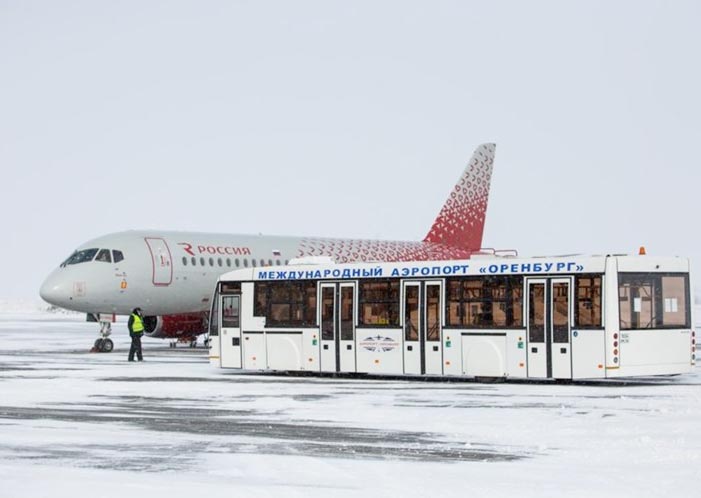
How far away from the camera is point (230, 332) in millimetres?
34094

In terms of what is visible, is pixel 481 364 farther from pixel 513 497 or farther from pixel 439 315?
pixel 513 497

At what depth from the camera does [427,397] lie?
25391 mm

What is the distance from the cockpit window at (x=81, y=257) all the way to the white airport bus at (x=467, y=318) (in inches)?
501

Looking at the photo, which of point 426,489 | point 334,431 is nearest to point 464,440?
point 334,431

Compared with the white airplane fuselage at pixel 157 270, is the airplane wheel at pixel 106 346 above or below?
below

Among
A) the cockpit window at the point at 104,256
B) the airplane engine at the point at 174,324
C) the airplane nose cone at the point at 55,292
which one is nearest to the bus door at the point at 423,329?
the airplane nose cone at the point at 55,292

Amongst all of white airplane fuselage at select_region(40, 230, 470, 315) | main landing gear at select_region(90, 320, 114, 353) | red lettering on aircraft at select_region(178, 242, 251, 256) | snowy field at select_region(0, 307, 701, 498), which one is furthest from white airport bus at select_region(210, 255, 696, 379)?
red lettering on aircraft at select_region(178, 242, 251, 256)

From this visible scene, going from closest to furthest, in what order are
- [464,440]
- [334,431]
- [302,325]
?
[464,440]
[334,431]
[302,325]

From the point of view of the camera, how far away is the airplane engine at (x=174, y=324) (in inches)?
1935

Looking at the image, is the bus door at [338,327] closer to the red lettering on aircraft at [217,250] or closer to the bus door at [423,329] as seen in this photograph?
the bus door at [423,329]

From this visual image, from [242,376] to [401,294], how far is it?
15.8ft

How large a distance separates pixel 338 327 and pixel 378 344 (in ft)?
4.25

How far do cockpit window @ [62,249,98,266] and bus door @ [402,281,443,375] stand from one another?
58.9 ft

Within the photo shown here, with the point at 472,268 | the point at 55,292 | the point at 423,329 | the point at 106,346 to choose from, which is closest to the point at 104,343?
the point at 106,346
